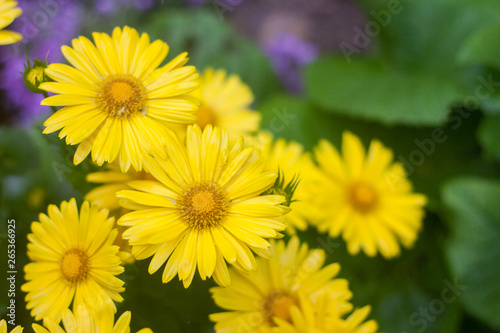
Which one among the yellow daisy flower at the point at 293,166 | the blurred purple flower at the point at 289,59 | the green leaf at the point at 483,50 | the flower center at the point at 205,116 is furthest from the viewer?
the blurred purple flower at the point at 289,59

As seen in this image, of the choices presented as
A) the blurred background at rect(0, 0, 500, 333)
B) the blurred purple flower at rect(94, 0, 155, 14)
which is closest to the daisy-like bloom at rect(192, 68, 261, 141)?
the blurred background at rect(0, 0, 500, 333)

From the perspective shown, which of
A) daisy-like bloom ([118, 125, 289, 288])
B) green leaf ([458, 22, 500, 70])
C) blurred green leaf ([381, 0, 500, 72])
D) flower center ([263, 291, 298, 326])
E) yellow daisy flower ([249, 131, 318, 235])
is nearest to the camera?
daisy-like bloom ([118, 125, 289, 288])

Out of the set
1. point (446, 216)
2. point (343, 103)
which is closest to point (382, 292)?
point (446, 216)

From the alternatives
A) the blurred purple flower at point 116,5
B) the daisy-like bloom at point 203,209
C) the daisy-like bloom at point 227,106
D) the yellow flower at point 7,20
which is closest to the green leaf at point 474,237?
the daisy-like bloom at point 227,106

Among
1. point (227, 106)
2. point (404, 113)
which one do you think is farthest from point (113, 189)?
point (404, 113)

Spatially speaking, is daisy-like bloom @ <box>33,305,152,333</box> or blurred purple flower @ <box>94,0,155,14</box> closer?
daisy-like bloom @ <box>33,305,152,333</box>

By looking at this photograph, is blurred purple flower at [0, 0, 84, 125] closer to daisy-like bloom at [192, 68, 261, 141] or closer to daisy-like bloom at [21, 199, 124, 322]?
daisy-like bloom at [192, 68, 261, 141]

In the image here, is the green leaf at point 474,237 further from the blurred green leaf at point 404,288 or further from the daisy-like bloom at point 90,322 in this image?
the daisy-like bloom at point 90,322
